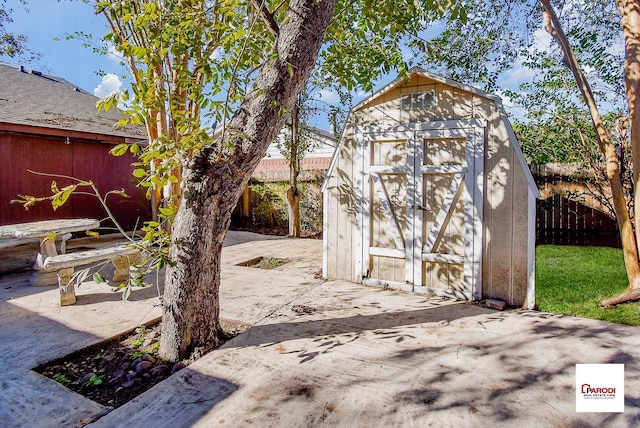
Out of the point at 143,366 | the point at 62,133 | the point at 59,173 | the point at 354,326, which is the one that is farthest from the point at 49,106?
the point at 354,326

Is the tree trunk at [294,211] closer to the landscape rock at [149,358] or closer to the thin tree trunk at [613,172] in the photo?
the thin tree trunk at [613,172]

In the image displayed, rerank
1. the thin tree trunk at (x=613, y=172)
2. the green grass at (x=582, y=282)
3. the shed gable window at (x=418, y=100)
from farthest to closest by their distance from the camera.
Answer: the shed gable window at (x=418, y=100), the thin tree trunk at (x=613, y=172), the green grass at (x=582, y=282)

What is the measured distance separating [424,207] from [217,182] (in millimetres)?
2547

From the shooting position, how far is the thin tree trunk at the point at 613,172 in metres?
3.76

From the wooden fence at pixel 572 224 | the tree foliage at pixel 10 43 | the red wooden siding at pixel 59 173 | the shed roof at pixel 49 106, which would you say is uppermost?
the tree foliage at pixel 10 43

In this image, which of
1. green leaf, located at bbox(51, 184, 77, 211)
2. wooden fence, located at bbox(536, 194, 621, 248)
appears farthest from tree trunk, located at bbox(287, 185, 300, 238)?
green leaf, located at bbox(51, 184, 77, 211)

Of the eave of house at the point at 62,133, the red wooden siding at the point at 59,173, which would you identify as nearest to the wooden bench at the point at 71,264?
the red wooden siding at the point at 59,173

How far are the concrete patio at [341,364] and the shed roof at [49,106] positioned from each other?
4.90m

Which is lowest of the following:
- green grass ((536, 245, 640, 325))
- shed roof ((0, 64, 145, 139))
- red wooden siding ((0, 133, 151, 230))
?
green grass ((536, 245, 640, 325))

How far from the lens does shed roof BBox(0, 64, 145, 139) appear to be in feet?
23.8

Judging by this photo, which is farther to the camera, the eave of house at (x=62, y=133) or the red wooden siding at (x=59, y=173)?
the red wooden siding at (x=59, y=173)

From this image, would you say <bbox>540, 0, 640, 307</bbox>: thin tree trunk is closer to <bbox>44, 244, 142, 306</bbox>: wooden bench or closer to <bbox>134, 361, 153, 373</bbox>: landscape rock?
<bbox>134, 361, 153, 373</bbox>: landscape rock

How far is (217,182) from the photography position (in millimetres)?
2494

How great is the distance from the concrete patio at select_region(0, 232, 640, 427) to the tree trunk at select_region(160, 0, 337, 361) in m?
0.32
